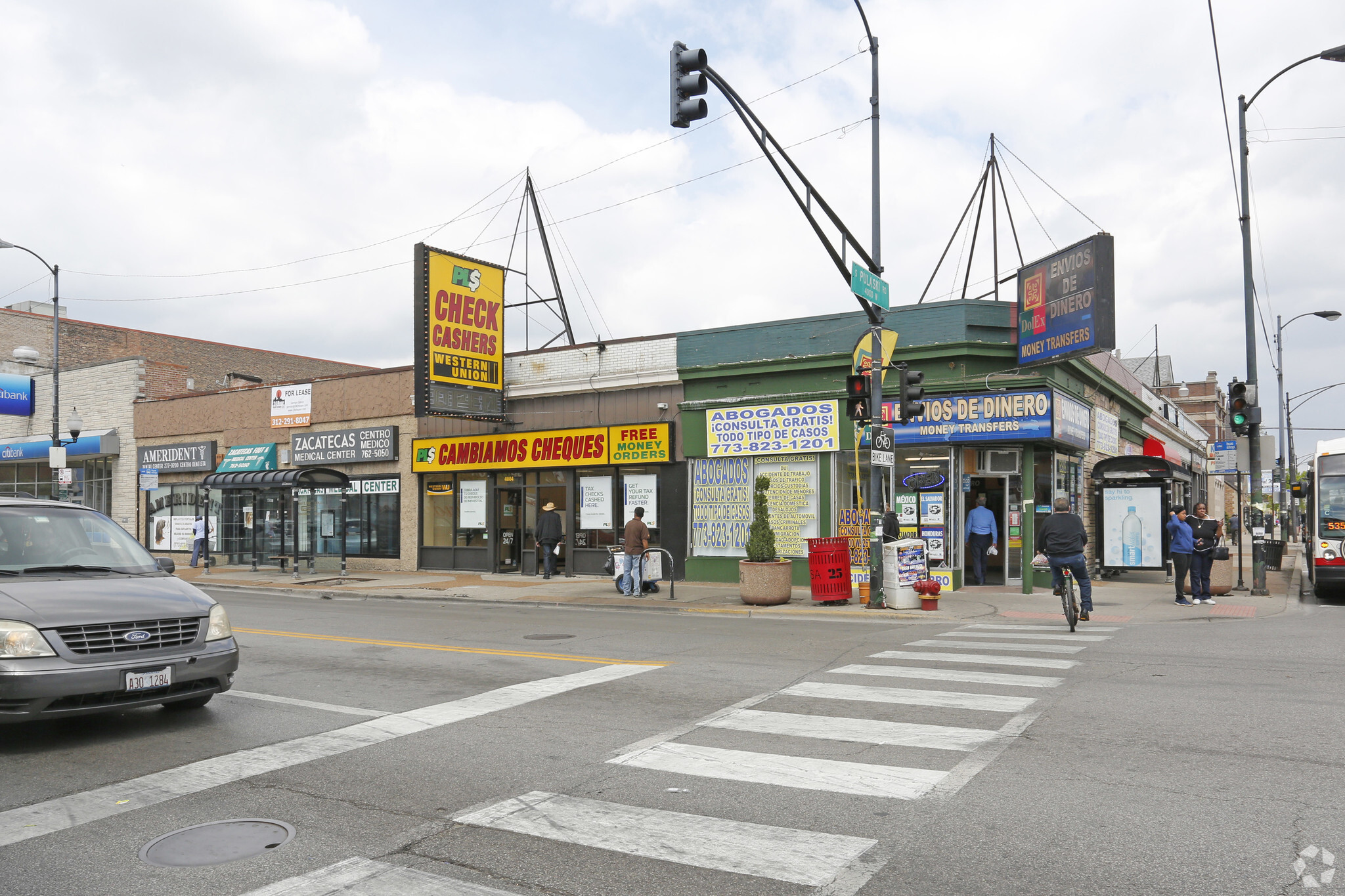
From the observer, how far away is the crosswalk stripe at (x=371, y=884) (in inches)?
158

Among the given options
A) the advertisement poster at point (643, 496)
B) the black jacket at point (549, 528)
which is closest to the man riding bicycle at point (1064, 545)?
the advertisement poster at point (643, 496)

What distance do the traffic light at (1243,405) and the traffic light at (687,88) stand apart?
12.4 meters

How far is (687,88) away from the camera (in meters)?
11.8

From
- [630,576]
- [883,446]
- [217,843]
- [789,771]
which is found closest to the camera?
[217,843]

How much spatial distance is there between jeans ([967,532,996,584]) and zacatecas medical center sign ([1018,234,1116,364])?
355cm

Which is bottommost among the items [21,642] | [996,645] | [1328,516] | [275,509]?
[996,645]

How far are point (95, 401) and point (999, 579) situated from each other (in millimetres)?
33209

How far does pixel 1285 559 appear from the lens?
110 ft

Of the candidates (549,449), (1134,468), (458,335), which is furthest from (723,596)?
(1134,468)

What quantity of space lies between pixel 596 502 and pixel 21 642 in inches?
693

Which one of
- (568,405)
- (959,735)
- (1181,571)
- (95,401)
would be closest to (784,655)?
(959,735)

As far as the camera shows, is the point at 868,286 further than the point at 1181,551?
No

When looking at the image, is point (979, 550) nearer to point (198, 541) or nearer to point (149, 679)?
point (149, 679)

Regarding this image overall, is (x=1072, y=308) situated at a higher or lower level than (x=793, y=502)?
higher
